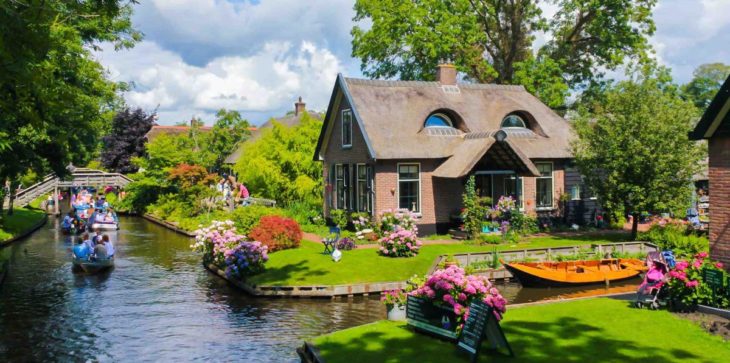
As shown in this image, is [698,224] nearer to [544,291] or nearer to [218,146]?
[544,291]

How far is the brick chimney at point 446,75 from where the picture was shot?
115 feet

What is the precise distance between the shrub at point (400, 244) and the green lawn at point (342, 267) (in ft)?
1.11

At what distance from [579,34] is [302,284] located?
3330cm

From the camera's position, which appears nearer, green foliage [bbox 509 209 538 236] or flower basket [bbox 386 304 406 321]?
flower basket [bbox 386 304 406 321]

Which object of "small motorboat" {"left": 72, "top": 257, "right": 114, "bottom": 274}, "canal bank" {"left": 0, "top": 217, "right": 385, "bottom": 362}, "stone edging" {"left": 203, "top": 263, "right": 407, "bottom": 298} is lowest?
"canal bank" {"left": 0, "top": 217, "right": 385, "bottom": 362}

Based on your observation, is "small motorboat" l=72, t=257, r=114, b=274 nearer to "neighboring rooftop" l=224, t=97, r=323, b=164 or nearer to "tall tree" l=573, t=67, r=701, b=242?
"tall tree" l=573, t=67, r=701, b=242

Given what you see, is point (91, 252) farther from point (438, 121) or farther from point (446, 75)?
point (446, 75)

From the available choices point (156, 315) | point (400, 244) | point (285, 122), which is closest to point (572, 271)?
point (400, 244)

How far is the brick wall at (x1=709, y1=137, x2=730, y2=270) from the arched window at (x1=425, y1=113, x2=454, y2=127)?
1598 centimetres

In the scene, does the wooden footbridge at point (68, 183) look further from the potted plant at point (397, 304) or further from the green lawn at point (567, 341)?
the green lawn at point (567, 341)

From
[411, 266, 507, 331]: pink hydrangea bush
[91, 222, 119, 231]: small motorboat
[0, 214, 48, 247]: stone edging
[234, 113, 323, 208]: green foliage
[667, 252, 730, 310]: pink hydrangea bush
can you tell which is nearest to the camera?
[411, 266, 507, 331]: pink hydrangea bush

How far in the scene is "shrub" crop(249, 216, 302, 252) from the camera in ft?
85.0

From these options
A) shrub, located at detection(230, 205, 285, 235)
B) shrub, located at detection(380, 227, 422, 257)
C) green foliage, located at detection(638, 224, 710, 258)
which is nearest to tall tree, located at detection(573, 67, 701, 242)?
green foliage, located at detection(638, 224, 710, 258)

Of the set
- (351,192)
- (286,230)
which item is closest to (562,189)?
(351,192)
